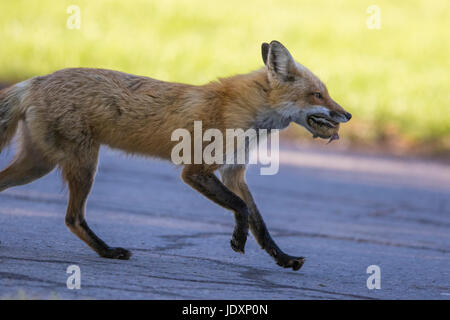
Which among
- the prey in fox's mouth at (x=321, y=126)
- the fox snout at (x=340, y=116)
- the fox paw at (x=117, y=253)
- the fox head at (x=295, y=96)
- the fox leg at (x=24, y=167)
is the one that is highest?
the fox head at (x=295, y=96)

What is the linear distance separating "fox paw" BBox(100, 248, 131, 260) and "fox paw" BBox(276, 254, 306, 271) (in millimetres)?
1101

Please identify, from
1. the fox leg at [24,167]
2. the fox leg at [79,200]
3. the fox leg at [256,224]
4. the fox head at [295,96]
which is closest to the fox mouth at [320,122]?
the fox head at [295,96]

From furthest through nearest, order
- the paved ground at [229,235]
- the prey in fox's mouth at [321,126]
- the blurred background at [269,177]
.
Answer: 1. the prey in fox's mouth at [321,126]
2. the blurred background at [269,177]
3. the paved ground at [229,235]

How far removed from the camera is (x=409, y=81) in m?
16.5

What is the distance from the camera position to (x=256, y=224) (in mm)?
6109

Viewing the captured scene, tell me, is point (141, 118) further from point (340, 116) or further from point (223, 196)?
point (340, 116)

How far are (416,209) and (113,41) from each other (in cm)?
1042

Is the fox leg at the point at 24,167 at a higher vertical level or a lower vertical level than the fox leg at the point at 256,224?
higher

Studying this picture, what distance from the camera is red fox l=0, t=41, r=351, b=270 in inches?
227

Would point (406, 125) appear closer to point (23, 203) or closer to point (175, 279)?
point (23, 203)

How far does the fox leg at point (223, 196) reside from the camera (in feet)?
19.1

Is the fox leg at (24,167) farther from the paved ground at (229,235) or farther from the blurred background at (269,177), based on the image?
the blurred background at (269,177)

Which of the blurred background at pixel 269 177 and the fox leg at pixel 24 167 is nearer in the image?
the blurred background at pixel 269 177

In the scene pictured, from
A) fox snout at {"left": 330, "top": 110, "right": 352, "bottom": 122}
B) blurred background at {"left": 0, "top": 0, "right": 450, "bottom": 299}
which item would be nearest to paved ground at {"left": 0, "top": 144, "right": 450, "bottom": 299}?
blurred background at {"left": 0, "top": 0, "right": 450, "bottom": 299}
